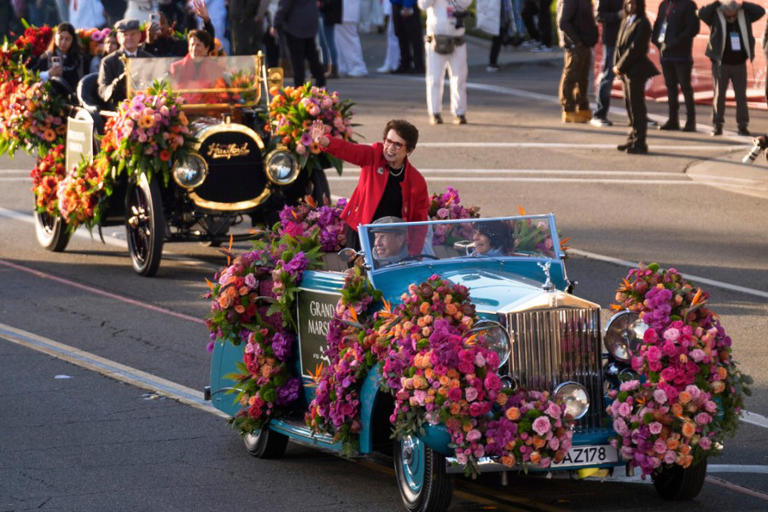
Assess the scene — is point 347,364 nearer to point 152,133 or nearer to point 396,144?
point 396,144

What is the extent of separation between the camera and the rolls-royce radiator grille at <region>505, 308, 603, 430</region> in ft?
22.8

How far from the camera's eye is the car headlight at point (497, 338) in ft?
22.5

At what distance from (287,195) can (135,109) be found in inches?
63.4

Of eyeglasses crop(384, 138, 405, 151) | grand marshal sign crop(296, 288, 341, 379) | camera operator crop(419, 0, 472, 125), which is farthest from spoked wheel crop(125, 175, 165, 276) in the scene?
camera operator crop(419, 0, 472, 125)

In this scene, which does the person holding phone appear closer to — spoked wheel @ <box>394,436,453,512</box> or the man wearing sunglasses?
the man wearing sunglasses

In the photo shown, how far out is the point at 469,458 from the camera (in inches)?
260

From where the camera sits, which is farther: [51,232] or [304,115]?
[51,232]

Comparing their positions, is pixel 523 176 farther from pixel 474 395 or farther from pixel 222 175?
pixel 474 395

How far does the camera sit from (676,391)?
269 inches

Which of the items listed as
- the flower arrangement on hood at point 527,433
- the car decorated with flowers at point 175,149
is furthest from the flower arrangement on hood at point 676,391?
the car decorated with flowers at point 175,149

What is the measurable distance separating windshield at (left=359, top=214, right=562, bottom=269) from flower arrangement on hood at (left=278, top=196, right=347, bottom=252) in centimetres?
71

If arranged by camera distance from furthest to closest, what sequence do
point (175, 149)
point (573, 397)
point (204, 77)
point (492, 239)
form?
1. point (204, 77)
2. point (175, 149)
3. point (492, 239)
4. point (573, 397)

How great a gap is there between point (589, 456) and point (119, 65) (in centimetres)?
886

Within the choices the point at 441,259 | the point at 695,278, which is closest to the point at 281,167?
the point at 695,278
